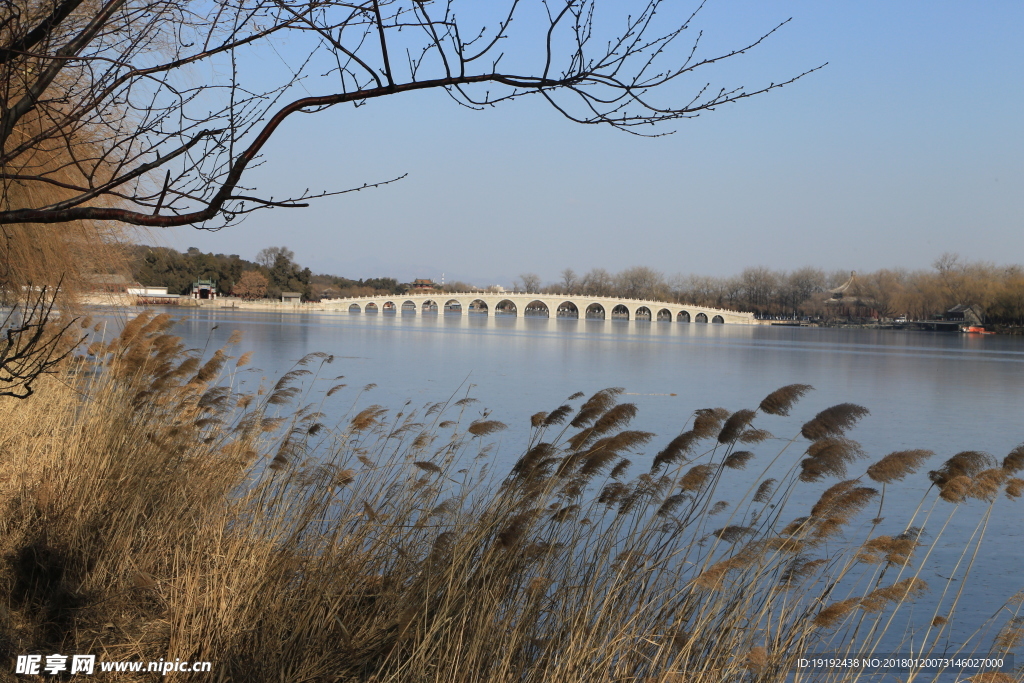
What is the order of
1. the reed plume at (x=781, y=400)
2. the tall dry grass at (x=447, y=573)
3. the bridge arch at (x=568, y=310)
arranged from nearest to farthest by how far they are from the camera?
the tall dry grass at (x=447, y=573) → the reed plume at (x=781, y=400) → the bridge arch at (x=568, y=310)

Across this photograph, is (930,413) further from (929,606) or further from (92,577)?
(92,577)

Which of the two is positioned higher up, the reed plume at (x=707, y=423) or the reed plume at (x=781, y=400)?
the reed plume at (x=781, y=400)

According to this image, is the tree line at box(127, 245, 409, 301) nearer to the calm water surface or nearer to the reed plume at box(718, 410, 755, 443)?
the calm water surface

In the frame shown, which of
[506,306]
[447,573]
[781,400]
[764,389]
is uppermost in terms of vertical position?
[781,400]

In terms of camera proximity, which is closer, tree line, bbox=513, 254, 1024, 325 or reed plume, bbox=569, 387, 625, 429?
reed plume, bbox=569, 387, 625, 429

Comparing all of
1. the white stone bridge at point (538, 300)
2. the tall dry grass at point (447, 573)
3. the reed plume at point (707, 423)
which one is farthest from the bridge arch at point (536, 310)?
the reed plume at point (707, 423)

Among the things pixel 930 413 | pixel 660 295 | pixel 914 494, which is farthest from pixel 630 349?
pixel 660 295

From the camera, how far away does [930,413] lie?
61.4 ft

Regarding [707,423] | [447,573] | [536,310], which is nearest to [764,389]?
[707,423]

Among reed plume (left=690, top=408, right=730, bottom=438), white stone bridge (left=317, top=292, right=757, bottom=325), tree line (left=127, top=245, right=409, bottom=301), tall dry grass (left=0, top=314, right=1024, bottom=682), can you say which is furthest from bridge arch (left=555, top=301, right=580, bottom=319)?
reed plume (left=690, top=408, right=730, bottom=438)

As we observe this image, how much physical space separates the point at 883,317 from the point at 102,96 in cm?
13472

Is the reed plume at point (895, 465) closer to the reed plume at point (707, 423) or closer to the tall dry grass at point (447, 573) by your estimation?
the tall dry grass at point (447, 573)

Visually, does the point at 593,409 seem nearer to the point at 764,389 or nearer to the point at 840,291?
the point at 764,389

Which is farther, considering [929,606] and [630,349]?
[630,349]
